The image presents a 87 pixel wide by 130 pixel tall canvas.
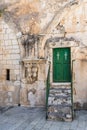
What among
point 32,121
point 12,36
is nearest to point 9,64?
point 12,36

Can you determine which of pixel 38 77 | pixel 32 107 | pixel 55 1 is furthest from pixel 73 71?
pixel 55 1

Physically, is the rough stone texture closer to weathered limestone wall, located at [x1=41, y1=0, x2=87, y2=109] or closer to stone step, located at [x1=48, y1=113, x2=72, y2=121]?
weathered limestone wall, located at [x1=41, y1=0, x2=87, y2=109]

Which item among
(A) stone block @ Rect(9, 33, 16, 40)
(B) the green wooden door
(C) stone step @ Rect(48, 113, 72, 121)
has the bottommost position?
(C) stone step @ Rect(48, 113, 72, 121)

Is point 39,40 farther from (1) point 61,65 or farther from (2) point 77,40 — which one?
(2) point 77,40

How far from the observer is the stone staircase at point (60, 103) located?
25.0 ft

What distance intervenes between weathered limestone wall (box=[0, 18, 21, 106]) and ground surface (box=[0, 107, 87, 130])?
0.84m

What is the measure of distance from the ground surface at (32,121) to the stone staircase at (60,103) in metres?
0.27

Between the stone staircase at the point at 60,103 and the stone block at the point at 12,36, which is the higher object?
the stone block at the point at 12,36

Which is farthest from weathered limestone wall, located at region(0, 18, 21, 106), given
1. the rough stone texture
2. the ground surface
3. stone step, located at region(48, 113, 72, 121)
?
stone step, located at region(48, 113, 72, 121)

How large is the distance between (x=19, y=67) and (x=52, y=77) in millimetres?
1427

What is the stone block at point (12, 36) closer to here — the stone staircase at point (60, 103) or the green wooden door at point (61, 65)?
the green wooden door at point (61, 65)

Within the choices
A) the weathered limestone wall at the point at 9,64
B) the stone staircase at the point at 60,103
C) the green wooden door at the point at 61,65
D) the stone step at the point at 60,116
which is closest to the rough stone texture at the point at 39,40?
the weathered limestone wall at the point at 9,64

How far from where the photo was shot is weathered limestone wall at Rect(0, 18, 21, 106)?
32.5 feet

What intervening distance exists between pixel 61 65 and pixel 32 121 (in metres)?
2.81
